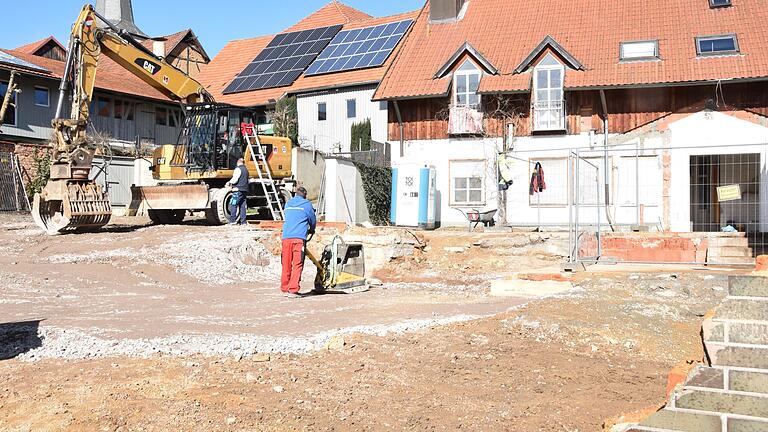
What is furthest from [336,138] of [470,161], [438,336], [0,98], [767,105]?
[438,336]

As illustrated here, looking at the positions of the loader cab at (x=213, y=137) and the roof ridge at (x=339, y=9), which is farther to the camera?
the roof ridge at (x=339, y=9)

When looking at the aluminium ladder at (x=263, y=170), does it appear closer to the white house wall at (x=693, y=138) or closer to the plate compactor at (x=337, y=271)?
the plate compactor at (x=337, y=271)

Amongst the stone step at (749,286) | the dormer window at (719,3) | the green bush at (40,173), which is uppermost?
the dormer window at (719,3)

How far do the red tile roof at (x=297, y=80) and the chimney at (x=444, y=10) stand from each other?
353cm

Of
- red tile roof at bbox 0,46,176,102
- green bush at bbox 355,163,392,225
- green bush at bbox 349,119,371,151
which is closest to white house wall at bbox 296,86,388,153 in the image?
green bush at bbox 349,119,371,151

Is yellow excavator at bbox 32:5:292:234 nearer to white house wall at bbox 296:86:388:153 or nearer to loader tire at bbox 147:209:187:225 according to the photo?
loader tire at bbox 147:209:187:225

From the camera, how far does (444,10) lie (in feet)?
98.8

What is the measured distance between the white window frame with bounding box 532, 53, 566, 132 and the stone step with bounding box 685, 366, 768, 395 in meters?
21.0

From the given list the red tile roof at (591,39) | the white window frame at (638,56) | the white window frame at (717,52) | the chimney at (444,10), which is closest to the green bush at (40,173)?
the red tile roof at (591,39)

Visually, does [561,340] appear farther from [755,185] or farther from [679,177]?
[679,177]

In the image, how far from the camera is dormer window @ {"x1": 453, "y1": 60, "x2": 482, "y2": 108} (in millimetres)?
26750

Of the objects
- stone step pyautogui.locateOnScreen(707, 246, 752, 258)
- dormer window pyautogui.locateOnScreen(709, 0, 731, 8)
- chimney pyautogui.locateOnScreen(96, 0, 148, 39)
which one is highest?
chimney pyautogui.locateOnScreen(96, 0, 148, 39)

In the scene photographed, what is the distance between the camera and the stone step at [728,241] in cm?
1664

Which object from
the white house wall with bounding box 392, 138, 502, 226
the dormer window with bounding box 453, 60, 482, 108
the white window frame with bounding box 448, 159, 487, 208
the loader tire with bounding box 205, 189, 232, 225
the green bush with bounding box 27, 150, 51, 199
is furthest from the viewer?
the green bush with bounding box 27, 150, 51, 199
